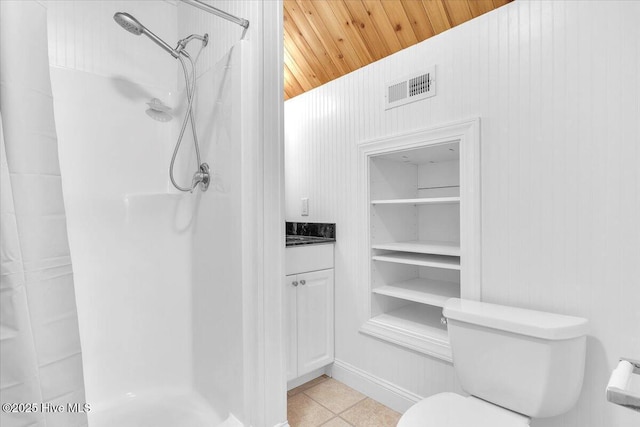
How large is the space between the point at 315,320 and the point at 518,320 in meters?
1.18

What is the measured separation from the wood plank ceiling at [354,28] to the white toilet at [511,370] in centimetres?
143

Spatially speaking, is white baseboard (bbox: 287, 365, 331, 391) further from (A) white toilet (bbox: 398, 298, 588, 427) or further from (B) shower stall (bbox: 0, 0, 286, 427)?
(A) white toilet (bbox: 398, 298, 588, 427)

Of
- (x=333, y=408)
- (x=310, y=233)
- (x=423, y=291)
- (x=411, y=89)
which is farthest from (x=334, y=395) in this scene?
(x=411, y=89)

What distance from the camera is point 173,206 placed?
6.27 ft

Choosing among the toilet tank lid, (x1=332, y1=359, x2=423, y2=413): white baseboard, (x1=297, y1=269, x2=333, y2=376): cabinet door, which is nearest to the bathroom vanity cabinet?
(x1=297, y1=269, x2=333, y2=376): cabinet door

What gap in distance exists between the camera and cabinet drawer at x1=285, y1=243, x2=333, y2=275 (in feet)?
6.20

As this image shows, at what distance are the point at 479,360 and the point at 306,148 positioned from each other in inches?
67.1

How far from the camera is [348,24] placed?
1941 millimetres

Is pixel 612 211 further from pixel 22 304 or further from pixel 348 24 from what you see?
pixel 22 304

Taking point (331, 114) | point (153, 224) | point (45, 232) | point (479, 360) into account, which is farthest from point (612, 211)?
point (153, 224)

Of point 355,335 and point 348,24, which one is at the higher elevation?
point 348,24

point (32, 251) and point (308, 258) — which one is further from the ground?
point (32, 251)

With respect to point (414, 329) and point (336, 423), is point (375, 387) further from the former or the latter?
point (414, 329)

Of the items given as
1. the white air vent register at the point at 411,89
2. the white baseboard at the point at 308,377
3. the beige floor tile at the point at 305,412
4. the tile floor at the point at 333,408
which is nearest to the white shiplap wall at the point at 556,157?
the white air vent register at the point at 411,89
